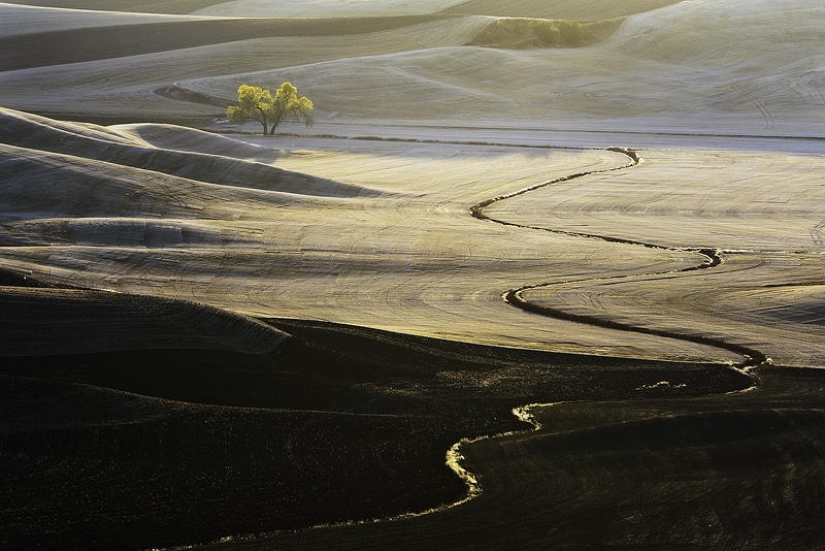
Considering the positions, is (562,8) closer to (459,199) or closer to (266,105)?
(266,105)

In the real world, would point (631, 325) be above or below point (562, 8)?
below

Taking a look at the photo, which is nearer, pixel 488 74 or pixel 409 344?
pixel 409 344

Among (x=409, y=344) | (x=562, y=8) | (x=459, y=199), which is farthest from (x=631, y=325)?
(x=562, y=8)

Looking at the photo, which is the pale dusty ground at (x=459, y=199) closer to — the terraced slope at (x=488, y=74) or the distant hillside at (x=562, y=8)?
the terraced slope at (x=488, y=74)

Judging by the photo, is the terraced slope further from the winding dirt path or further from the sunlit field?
the winding dirt path

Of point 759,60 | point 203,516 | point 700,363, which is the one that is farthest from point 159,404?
point 759,60

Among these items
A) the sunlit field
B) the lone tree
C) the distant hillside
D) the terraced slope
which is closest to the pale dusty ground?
the sunlit field

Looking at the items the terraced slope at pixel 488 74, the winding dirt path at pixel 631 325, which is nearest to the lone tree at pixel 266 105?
the terraced slope at pixel 488 74

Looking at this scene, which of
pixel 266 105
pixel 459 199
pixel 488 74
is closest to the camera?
pixel 459 199
